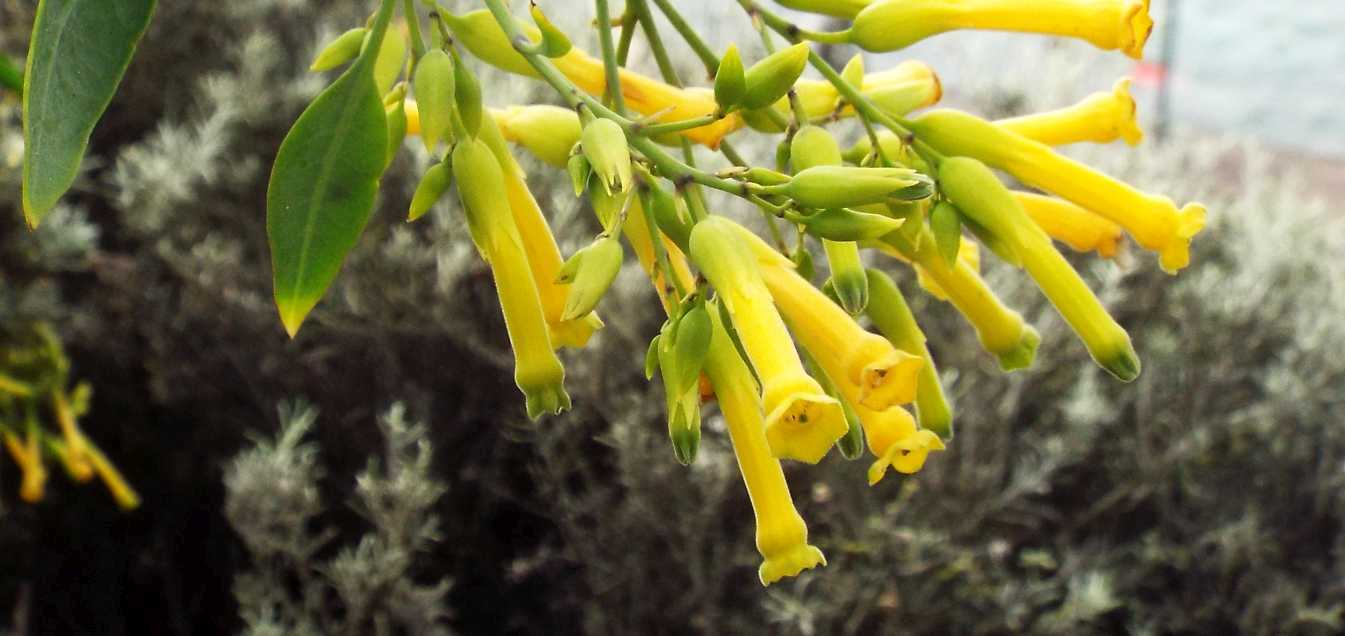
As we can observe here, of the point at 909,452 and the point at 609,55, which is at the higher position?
the point at 609,55

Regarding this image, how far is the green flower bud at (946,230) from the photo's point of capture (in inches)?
18.9

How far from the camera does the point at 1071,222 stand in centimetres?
58

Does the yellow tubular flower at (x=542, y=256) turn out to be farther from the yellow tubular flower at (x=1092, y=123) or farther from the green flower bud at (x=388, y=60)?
the yellow tubular flower at (x=1092, y=123)

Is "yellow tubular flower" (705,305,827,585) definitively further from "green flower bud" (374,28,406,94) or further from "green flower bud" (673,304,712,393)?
"green flower bud" (374,28,406,94)

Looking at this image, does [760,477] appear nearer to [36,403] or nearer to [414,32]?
[414,32]

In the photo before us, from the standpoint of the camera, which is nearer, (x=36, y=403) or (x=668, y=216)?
(x=668, y=216)

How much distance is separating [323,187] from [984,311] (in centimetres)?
29

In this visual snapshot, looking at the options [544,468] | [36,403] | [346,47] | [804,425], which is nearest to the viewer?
[804,425]

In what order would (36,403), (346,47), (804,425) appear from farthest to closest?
(36,403) < (346,47) < (804,425)

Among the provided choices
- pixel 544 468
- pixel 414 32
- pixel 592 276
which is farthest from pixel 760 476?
pixel 544 468

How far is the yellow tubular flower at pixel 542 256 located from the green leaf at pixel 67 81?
0.50 feet

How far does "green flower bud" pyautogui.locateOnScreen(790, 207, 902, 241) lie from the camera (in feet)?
1.40

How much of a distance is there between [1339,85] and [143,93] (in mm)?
3810

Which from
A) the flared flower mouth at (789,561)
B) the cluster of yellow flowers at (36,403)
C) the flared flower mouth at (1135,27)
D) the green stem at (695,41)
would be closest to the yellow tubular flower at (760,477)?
the flared flower mouth at (789,561)
